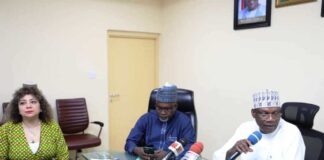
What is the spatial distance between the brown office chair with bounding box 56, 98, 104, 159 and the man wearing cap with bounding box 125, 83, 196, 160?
147 cm

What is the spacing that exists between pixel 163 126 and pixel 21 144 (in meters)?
1.06

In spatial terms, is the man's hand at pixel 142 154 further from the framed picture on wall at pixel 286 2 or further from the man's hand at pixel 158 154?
the framed picture on wall at pixel 286 2

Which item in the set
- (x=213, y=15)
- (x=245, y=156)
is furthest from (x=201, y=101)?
(x=245, y=156)

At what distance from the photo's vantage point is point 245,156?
6.41 ft

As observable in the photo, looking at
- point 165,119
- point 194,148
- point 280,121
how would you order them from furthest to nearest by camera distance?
point 165,119, point 280,121, point 194,148

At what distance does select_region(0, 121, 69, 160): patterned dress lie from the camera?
6.89ft

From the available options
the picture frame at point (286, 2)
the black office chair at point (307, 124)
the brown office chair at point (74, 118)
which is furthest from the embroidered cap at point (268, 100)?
the brown office chair at point (74, 118)

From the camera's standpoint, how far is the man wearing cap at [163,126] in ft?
7.53

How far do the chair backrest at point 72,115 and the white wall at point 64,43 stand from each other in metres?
0.14

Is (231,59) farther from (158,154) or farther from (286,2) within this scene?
(158,154)

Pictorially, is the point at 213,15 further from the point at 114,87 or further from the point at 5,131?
the point at 5,131

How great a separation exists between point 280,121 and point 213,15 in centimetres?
231

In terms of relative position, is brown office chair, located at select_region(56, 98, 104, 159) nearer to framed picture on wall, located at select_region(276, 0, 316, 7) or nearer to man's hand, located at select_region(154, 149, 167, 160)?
man's hand, located at select_region(154, 149, 167, 160)

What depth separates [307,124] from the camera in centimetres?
190
